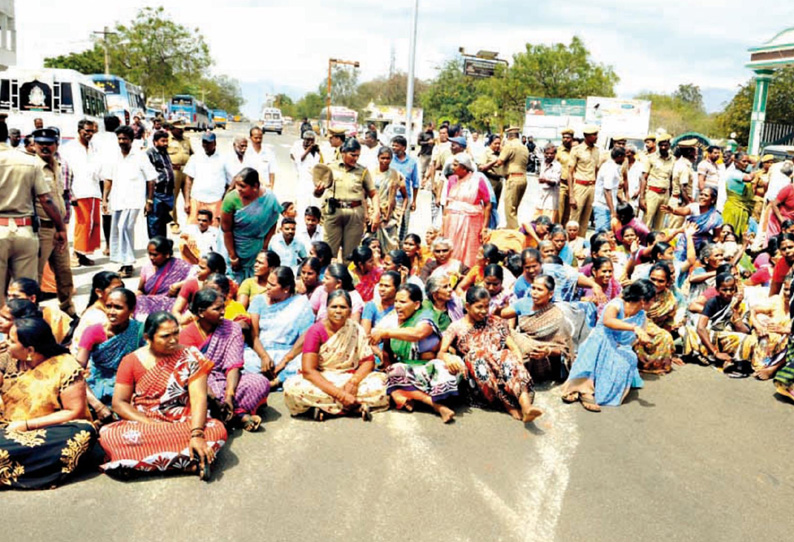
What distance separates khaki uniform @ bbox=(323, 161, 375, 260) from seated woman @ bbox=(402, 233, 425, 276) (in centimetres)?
65

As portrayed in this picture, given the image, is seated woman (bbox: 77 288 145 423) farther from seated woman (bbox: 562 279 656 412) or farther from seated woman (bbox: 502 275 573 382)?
seated woman (bbox: 562 279 656 412)

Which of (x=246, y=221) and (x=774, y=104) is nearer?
(x=246, y=221)

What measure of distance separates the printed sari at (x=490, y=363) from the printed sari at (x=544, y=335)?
570 millimetres

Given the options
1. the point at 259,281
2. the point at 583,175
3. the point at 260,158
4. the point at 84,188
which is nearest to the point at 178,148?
the point at 260,158

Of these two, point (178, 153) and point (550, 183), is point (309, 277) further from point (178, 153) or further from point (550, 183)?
point (550, 183)

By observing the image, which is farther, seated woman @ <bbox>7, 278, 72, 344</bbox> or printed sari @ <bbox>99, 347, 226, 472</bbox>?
seated woman @ <bbox>7, 278, 72, 344</bbox>

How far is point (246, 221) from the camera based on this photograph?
621cm

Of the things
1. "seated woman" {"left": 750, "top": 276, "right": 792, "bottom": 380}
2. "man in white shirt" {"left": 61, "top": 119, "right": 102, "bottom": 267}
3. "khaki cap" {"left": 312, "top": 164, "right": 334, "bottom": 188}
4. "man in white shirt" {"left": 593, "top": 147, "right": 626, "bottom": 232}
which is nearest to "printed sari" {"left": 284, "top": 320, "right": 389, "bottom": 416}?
"khaki cap" {"left": 312, "top": 164, "right": 334, "bottom": 188}

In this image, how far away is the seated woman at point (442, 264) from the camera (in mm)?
6523

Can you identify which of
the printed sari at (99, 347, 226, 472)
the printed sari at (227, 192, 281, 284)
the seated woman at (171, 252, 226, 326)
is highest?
the printed sari at (227, 192, 281, 284)

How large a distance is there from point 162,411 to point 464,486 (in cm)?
176

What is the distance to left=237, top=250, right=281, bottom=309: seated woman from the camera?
5691 millimetres

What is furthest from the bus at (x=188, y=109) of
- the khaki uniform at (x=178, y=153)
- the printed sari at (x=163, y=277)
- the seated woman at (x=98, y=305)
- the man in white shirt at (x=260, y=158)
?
the seated woman at (x=98, y=305)

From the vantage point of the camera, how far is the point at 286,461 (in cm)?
409
